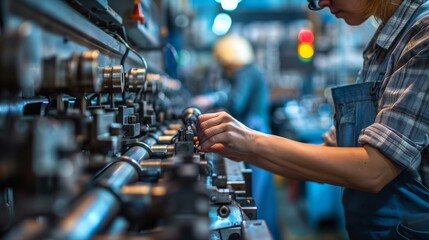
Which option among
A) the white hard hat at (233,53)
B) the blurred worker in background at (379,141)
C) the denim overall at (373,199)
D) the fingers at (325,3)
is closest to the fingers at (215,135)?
the blurred worker in background at (379,141)

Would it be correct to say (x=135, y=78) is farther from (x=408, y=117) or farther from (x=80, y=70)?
(x=408, y=117)

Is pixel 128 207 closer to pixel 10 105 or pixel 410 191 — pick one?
pixel 10 105

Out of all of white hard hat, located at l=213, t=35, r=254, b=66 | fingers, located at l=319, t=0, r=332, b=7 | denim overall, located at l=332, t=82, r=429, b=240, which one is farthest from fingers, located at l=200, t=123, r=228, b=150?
white hard hat, located at l=213, t=35, r=254, b=66

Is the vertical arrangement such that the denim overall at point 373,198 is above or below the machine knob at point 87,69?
below

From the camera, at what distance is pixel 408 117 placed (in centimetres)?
100

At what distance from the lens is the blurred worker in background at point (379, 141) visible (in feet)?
3.29

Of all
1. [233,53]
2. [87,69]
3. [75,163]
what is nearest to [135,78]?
[87,69]

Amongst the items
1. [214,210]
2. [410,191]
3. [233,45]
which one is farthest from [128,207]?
[233,45]

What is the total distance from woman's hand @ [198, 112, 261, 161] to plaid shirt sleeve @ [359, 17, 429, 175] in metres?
0.28

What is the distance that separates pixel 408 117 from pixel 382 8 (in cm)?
36

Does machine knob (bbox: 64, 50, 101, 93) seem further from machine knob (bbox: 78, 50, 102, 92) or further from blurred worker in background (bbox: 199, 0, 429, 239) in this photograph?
blurred worker in background (bbox: 199, 0, 429, 239)

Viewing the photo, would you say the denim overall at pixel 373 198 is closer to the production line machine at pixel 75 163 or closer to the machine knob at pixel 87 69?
the production line machine at pixel 75 163

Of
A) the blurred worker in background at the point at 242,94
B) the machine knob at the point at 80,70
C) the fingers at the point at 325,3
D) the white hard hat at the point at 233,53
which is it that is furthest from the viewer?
the white hard hat at the point at 233,53

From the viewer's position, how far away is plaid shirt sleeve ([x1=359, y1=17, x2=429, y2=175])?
1.00 meters
